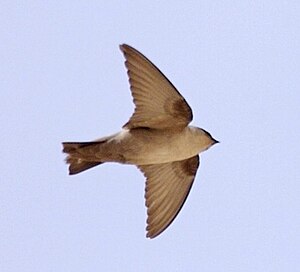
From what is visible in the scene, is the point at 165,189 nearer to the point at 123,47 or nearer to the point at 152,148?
the point at 152,148

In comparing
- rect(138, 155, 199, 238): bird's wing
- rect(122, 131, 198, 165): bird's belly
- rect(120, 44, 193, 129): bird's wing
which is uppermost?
rect(120, 44, 193, 129): bird's wing

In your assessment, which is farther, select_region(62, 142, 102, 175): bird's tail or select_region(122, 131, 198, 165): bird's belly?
select_region(122, 131, 198, 165): bird's belly

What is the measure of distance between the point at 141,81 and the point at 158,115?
39 cm

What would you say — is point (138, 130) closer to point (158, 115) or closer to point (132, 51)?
point (158, 115)

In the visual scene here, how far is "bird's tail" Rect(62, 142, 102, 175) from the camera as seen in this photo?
28.3 feet

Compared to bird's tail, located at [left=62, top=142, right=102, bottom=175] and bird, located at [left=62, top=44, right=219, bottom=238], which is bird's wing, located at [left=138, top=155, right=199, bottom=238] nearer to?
bird, located at [left=62, top=44, right=219, bottom=238]

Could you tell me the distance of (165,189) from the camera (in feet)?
30.7

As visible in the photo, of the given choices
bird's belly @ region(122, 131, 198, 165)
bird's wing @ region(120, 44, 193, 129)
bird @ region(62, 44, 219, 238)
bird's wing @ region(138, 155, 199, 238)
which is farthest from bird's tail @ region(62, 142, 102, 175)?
bird's wing @ region(138, 155, 199, 238)

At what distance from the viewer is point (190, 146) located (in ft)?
29.2

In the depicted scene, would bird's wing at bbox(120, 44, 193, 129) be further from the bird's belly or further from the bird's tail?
the bird's tail

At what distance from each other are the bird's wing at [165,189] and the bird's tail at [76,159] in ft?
1.83

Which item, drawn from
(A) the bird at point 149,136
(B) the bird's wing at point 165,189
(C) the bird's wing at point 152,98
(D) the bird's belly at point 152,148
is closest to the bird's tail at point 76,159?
(A) the bird at point 149,136

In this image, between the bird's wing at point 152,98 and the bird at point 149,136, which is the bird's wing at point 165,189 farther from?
the bird's wing at point 152,98

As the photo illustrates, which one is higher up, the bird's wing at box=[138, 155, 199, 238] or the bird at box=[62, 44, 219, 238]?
the bird at box=[62, 44, 219, 238]
